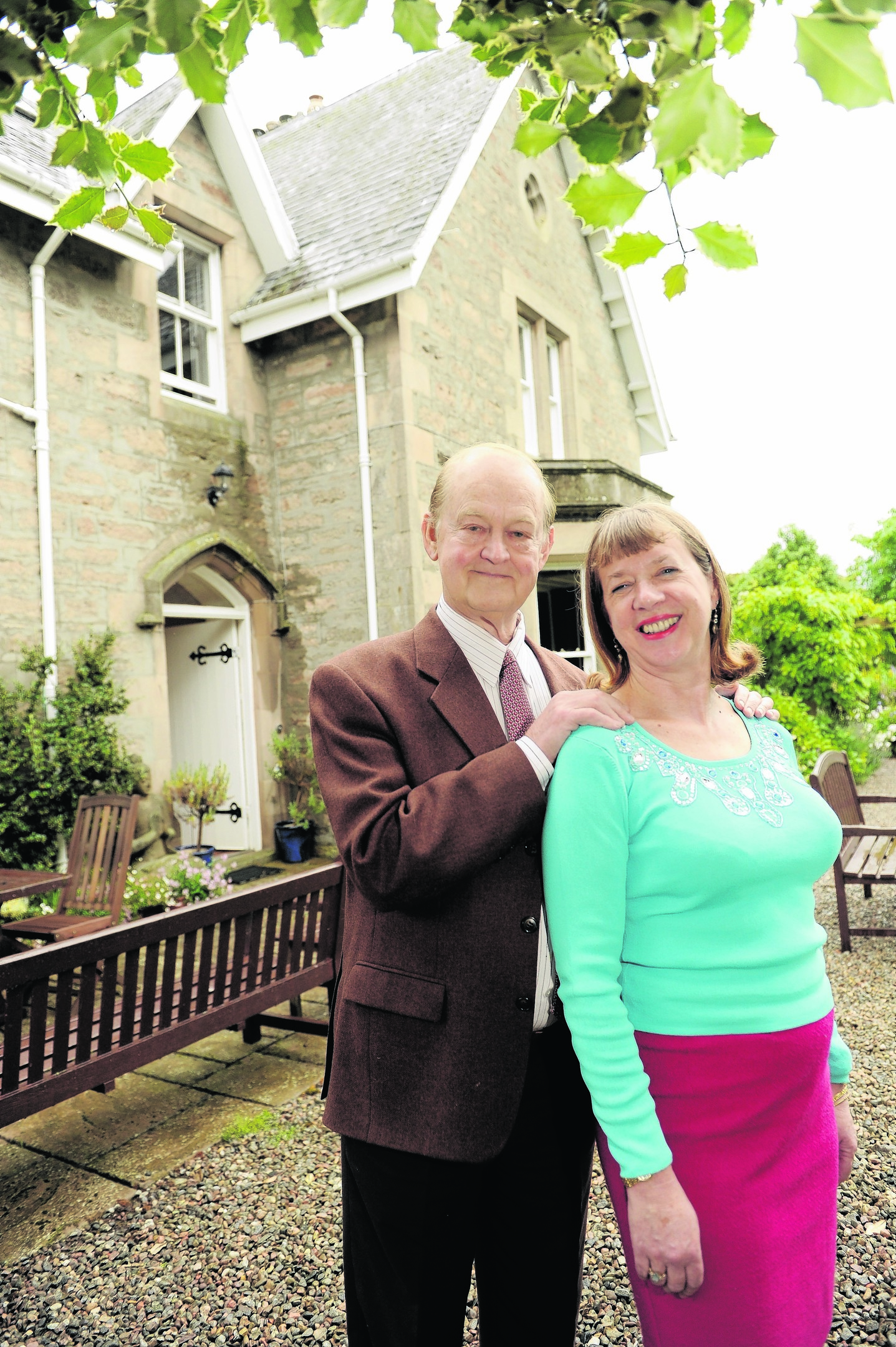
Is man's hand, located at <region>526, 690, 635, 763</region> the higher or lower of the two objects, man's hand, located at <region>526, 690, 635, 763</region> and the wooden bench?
the higher

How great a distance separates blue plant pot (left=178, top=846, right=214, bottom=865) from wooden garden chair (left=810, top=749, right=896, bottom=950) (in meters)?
4.87

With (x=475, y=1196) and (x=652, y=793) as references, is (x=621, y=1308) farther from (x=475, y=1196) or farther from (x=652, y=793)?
(x=652, y=793)

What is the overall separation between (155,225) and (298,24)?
17.8 inches

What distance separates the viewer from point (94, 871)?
5551 mm

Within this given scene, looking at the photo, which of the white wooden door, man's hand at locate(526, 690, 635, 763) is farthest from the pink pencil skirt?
the white wooden door

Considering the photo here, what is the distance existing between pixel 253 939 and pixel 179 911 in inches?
19.1

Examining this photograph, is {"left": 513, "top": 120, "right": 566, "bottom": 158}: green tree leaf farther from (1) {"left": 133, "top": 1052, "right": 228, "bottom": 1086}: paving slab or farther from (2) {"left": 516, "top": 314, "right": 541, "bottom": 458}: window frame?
(2) {"left": 516, "top": 314, "right": 541, "bottom": 458}: window frame

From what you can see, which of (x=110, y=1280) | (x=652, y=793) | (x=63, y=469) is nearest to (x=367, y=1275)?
(x=652, y=793)

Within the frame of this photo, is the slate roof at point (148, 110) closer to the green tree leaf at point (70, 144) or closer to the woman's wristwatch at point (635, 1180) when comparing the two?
the green tree leaf at point (70, 144)

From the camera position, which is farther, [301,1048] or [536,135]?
[301,1048]

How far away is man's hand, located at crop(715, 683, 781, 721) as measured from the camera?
1.77m

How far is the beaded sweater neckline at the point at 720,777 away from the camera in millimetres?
1466

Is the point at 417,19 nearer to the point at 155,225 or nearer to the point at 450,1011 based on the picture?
the point at 155,225

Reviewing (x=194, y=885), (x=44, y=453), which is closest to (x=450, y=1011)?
(x=194, y=885)
